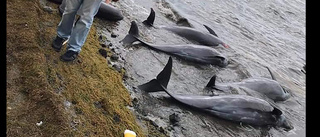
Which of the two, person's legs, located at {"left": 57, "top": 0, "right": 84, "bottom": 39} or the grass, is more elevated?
person's legs, located at {"left": 57, "top": 0, "right": 84, "bottom": 39}

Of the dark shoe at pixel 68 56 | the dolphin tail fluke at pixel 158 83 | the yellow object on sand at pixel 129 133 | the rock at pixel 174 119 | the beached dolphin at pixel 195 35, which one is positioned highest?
the dark shoe at pixel 68 56

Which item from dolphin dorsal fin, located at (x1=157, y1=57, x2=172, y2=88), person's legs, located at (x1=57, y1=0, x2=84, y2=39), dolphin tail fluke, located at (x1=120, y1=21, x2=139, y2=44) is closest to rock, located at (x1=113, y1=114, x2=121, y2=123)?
person's legs, located at (x1=57, y1=0, x2=84, y2=39)

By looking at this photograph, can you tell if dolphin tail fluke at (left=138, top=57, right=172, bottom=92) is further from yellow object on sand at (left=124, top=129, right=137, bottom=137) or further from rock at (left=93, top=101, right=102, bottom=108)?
yellow object on sand at (left=124, top=129, right=137, bottom=137)

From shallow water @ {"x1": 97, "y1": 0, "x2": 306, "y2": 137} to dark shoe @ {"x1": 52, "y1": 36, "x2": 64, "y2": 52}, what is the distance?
1657mm

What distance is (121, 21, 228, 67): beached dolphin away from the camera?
9.02m

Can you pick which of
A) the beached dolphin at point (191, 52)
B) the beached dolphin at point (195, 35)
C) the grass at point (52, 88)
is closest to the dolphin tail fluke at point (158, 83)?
the grass at point (52, 88)

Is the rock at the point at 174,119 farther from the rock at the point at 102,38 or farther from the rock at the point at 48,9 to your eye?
the rock at the point at 48,9

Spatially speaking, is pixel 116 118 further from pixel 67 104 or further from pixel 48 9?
pixel 48 9

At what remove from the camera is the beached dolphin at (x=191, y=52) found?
902 centimetres

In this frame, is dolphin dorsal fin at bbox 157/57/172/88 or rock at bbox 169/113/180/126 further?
dolphin dorsal fin at bbox 157/57/172/88

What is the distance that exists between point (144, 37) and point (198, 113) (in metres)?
3.74

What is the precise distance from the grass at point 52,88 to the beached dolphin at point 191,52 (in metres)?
2.69

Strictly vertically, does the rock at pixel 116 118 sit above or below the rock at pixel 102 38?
above

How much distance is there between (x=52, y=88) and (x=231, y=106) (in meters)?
4.07
